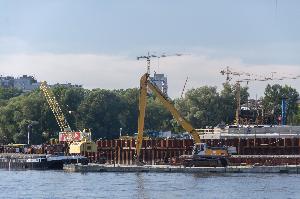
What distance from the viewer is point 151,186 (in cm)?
9400

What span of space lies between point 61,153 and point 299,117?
223ft

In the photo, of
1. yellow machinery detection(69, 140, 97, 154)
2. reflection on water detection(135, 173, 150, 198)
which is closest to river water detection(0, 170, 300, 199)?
reflection on water detection(135, 173, 150, 198)

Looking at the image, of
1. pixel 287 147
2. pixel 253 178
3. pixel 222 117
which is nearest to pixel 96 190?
pixel 253 178

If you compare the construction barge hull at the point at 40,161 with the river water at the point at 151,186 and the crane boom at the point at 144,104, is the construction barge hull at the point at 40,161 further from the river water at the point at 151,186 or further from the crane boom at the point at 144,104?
the river water at the point at 151,186

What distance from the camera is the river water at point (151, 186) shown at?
279 feet

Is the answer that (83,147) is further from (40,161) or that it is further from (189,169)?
(189,169)

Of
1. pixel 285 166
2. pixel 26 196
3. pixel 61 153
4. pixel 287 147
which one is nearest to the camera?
pixel 26 196

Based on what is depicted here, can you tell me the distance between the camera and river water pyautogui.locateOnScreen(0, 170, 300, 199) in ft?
279

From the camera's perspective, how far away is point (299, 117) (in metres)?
196

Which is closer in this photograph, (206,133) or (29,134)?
(206,133)

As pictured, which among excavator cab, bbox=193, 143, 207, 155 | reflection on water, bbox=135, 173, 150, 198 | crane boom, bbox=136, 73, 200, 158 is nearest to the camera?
reflection on water, bbox=135, 173, 150, 198

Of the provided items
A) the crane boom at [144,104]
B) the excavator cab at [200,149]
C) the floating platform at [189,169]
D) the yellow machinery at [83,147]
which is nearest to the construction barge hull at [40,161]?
the yellow machinery at [83,147]

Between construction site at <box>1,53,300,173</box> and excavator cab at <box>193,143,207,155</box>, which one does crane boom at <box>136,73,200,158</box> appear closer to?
construction site at <box>1,53,300,173</box>

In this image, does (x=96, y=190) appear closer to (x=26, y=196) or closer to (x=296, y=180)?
(x=26, y=196)
